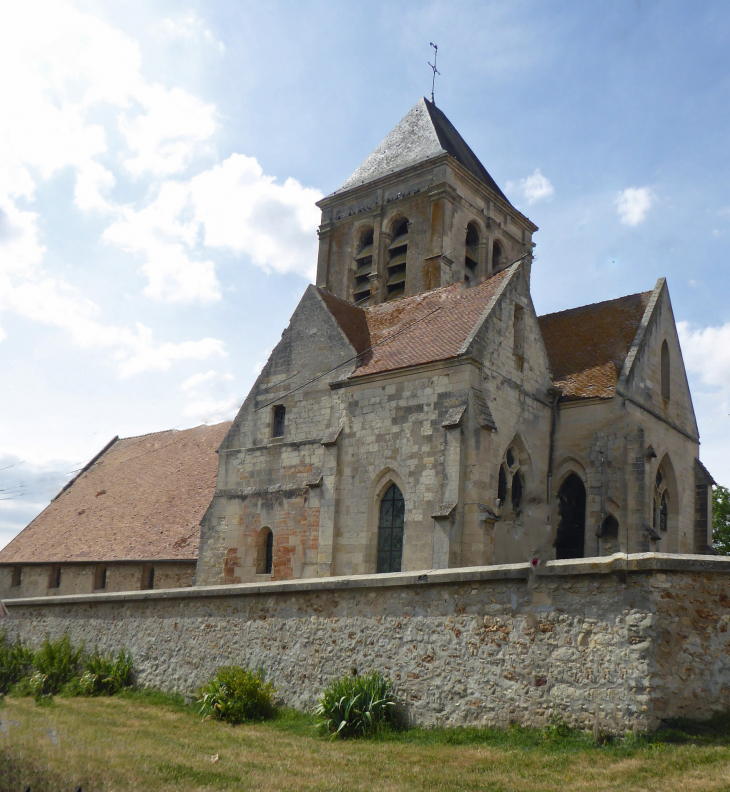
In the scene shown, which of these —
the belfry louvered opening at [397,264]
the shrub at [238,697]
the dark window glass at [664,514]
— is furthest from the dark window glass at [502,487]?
the belfry louvered opening at [397,264]

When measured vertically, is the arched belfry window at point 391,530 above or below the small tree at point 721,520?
below

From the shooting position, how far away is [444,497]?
1731 cm

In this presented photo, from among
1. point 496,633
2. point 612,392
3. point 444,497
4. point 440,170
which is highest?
point 440,170

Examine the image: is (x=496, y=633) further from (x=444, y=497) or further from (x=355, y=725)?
(x=444, y=497)

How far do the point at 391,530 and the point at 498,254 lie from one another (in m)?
16.5

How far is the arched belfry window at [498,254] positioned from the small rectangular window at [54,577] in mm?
19816

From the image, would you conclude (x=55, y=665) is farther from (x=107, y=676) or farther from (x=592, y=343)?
(x=592, y=343)

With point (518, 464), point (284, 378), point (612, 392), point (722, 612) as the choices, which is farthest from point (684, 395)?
point (722, 612)

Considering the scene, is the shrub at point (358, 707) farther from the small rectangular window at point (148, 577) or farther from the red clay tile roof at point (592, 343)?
the small rectangular window at point (148, 577)

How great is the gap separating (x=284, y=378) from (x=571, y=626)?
43.1 feet

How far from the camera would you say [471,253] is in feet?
99.6

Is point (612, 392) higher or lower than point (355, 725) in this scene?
higher

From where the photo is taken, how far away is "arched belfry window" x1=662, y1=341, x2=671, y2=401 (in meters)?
22.7

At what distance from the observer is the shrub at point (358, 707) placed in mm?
11344
